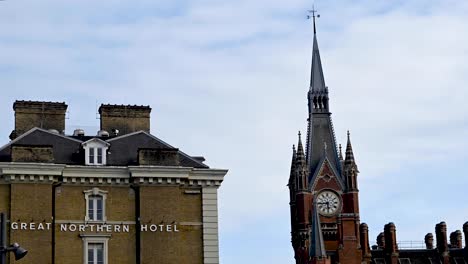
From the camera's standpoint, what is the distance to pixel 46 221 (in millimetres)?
50250

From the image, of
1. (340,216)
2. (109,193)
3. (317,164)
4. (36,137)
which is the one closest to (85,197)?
(109,193)

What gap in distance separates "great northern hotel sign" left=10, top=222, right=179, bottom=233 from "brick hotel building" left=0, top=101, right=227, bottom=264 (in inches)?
1.8

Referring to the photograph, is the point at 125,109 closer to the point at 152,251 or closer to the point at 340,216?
the point at 152,251

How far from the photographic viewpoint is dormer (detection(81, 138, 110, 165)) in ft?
171

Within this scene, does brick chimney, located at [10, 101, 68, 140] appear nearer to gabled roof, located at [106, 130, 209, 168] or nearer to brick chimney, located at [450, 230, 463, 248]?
gabled roof, located at [106, 130, 209, 168]

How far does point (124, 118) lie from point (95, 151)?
586 cm

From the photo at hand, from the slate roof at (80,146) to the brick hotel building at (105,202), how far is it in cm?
5

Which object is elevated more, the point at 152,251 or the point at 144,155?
the point at 144,155

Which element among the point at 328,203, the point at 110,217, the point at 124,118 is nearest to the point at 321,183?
the point at 328,203

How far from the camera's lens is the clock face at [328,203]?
121m

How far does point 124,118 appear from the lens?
190 ft

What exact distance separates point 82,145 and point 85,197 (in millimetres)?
2585

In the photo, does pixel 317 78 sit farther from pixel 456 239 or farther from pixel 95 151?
pixel 95 151

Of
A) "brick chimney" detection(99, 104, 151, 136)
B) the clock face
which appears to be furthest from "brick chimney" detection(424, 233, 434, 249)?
"brick chimney" detection(99, 104, 151, 136)
